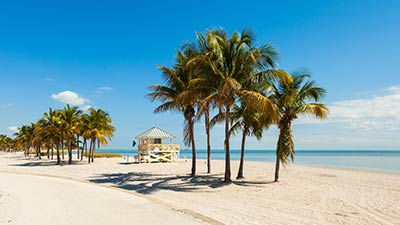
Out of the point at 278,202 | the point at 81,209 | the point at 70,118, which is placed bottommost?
the point at 278,202

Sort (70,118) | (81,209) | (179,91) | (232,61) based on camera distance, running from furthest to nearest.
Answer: (70,118)
(179,91)
(232,61)
(81,209)

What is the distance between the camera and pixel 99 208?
306 inches

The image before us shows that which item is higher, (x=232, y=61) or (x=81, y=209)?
(x=232, y=61)

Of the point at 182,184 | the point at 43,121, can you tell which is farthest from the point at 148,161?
the point at 182,184

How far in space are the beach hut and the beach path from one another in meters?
18.7

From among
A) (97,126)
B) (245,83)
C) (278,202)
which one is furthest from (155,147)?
(278,202)

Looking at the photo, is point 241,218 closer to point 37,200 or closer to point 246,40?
point 37,200

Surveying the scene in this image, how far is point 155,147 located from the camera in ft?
96.8

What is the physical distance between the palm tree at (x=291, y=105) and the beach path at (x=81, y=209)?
7.35 meters

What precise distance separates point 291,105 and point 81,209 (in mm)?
9556

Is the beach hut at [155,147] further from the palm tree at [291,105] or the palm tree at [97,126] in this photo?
the palm tree at [291,105]

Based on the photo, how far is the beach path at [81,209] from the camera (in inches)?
257

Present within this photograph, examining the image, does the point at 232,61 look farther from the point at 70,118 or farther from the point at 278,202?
the point at 70,118

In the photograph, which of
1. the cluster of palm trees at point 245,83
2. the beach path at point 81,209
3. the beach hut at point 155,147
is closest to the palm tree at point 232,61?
the cluster of palm trees at point 245,83
